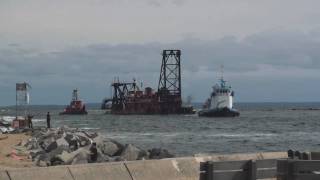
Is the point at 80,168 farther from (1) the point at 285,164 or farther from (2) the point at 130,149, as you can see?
(2) the point at 130,149

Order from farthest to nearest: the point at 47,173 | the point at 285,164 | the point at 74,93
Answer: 1. the point at 74,93
2. the point at 47,173
3. the point at 285,164

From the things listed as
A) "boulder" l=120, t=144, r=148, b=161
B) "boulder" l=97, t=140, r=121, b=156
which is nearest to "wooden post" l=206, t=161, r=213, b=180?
"boulder" l=120, t=144, r=148, b=161

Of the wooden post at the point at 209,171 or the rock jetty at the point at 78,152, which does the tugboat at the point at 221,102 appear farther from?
the wooden post at the point at 209,171

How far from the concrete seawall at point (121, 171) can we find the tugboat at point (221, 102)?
9498 centimetres

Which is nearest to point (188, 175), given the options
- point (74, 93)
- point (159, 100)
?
point (159, 100)

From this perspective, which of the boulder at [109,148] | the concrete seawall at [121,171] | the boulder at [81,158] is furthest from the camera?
the boulder at [109,148]

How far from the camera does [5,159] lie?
2503 centimetres

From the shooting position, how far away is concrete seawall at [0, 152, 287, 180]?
11.7 metres

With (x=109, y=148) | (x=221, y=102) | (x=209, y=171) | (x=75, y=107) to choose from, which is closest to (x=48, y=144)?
(x=109, y=148)

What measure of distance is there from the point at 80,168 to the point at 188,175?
8.83 feet

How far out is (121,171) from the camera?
43.0 feet

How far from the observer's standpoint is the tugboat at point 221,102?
361 ft

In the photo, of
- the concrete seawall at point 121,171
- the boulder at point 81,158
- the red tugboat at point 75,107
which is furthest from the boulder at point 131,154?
the red tugboat at point 75,107

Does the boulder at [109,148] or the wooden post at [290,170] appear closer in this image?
the wooden post at [290,170]
